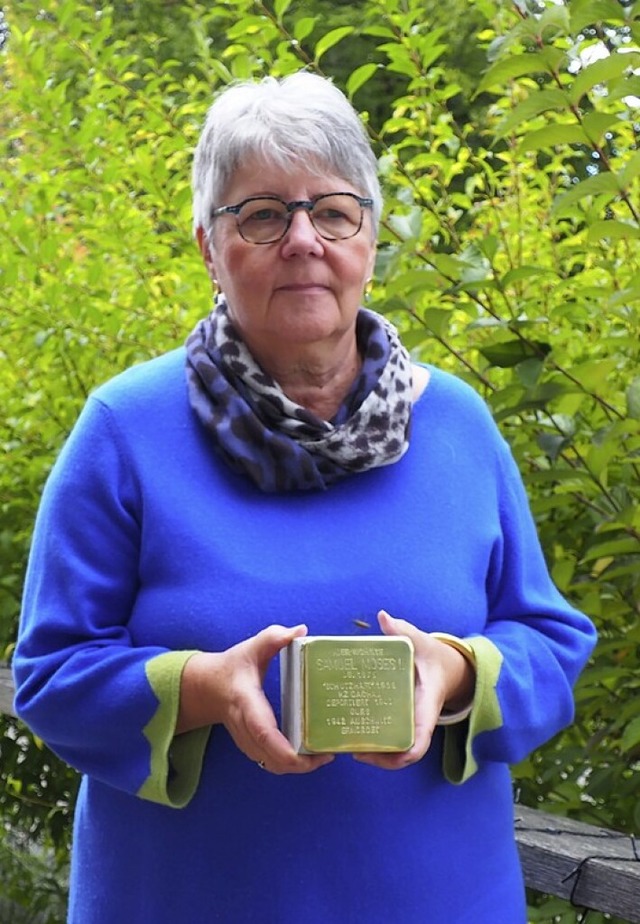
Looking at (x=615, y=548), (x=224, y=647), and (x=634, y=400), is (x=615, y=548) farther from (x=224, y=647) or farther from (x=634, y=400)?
(x=224, y=647)

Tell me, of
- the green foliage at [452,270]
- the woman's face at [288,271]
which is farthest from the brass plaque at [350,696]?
the green foliage at [452,270]

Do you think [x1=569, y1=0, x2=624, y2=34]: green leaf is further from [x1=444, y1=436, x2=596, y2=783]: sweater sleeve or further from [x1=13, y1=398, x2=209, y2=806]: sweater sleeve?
[x1=13, y1=398, x2=209, y2=806]: sweater sleeve

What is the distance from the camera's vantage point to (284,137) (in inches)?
71.9

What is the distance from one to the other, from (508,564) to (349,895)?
0.50 metres

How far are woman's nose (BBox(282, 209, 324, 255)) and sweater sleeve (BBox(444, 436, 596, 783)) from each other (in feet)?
1.45

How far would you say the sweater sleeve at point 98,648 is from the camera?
175 cm

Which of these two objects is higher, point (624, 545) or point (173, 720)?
point (173, 720)

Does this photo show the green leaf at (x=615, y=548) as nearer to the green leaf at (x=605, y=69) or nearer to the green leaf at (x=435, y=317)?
the green leaf at (x=435, y=317)

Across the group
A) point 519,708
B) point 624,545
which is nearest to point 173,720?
point 519,708

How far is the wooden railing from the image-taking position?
7.86ft

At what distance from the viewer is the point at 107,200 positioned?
3.55 meters

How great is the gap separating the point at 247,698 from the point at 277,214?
0.63 meters

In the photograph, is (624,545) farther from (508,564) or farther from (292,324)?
(292,324)

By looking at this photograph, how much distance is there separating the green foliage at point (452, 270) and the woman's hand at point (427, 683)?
0.78 meters
